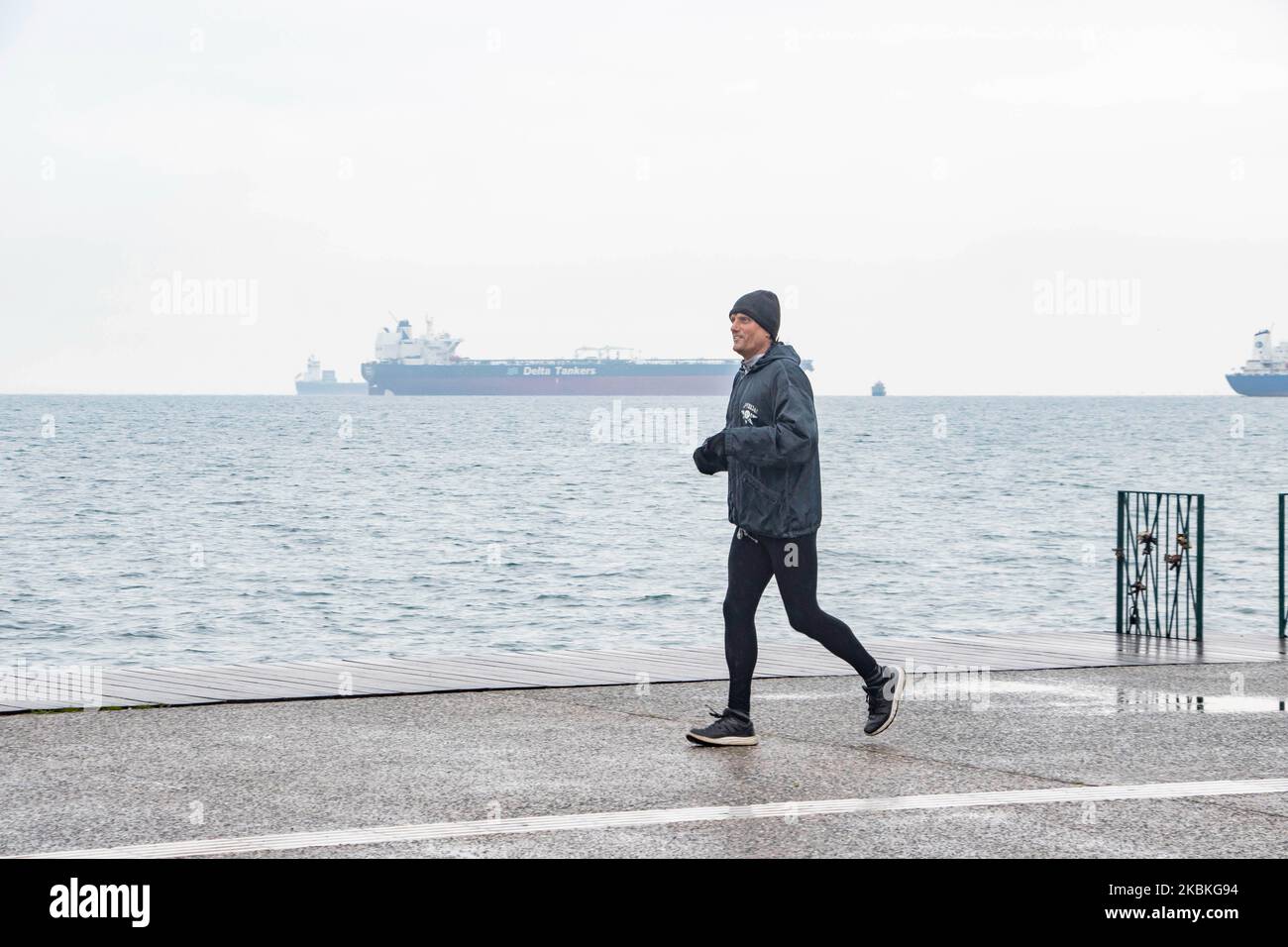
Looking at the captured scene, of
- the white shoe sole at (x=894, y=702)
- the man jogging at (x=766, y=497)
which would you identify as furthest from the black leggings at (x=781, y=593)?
the white shoe sole at (x=894, y=702)

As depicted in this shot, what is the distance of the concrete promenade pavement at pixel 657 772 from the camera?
5133 mm

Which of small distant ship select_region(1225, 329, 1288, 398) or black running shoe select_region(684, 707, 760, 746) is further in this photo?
small distant ship select_region(1225, 329, 1288, 398)

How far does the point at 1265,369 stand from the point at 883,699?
168 m

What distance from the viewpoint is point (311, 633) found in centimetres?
2377

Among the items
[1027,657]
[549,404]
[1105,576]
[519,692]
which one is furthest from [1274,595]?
[549,404]

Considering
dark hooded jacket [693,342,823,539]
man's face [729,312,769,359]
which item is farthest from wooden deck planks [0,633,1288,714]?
man's face [729,312,769,359]

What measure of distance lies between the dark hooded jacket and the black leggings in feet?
0.32

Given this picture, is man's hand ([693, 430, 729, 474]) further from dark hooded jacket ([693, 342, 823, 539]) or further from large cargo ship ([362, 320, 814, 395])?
large cargo ship ([362, 320, 814, 395])

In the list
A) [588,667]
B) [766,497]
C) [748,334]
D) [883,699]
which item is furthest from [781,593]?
[588,667]

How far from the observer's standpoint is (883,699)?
6.96 meters

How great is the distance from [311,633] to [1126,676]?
1677 cm

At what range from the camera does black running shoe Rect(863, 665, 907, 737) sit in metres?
6.95

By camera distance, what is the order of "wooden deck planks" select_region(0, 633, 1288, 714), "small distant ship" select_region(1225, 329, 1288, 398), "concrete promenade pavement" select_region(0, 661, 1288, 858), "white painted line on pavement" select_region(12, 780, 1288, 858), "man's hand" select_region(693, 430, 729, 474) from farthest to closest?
"small distant ship" select_region(1225, 329, 1288, 398), "wooden deck planks" select_region(0, 633, 1288, 714), "man's hand" select_region(693, 430, 729, 474), "concrete promenade pavement" select_region(0, 661, 1288, 858), "white painted line on pavement" select_region(12, 780, 1288, 858)
